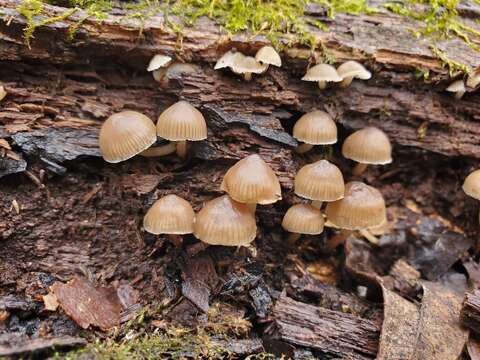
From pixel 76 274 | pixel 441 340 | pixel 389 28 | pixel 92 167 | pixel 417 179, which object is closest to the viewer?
pixel 441 340

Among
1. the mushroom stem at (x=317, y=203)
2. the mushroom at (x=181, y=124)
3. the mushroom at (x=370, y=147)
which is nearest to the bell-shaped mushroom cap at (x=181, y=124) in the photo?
the mushroom at (x=181, y=124)

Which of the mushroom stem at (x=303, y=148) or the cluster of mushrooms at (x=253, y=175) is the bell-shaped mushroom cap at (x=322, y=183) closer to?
the cluster of mushrooms at (x=253, y=175)

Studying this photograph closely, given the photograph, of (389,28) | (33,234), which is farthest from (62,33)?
(389,28)

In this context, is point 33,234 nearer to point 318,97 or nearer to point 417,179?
point 318,97

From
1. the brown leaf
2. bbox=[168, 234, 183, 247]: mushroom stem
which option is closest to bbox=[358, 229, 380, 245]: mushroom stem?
bbox=[168, 234, 183, 247]: mushroom stem

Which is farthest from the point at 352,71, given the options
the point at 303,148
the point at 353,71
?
the point at 303,148

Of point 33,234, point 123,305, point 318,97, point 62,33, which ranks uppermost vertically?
point 62,33
